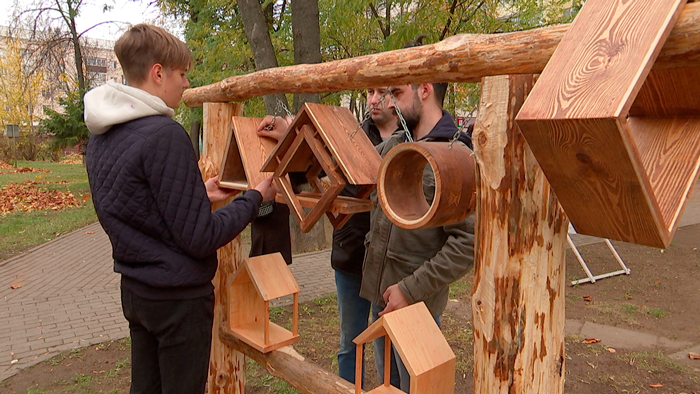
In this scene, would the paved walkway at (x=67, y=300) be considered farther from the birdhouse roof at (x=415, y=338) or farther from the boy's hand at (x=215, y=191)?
the birdhouse roof at (x=415, y=338)

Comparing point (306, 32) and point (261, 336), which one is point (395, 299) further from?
point (306, 32)

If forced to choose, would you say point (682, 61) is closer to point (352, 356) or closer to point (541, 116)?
point (541, 116)

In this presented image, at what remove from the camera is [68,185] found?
1484 centimetres

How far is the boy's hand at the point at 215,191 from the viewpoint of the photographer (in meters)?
2.53

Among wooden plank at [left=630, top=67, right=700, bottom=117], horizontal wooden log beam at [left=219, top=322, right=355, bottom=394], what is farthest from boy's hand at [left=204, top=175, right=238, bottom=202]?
wooden plank at [left=630, top=67, right=700, bottom=117]

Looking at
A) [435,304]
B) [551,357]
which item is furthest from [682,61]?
[435,304]

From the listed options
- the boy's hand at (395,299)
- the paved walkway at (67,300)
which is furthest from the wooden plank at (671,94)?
the paved walkway at (67,300)

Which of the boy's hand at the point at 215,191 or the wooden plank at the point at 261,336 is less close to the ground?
the boy's hand at the point at 215,191

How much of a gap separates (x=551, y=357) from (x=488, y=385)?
0.66 feet

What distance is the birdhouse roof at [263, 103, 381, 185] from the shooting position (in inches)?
69.5

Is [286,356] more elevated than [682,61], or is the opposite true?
[682,61]

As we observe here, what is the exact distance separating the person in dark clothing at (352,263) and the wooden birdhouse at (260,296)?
42cm

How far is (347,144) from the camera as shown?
1856mm

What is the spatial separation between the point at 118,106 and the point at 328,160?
77 cm
